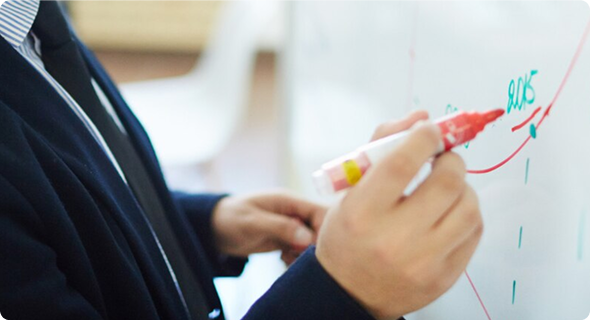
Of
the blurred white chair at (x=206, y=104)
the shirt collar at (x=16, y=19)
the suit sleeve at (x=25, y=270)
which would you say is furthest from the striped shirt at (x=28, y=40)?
the blurred white chair at (x=206, y=104)

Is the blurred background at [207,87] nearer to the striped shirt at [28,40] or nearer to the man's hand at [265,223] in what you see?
the man's hand at [265,223]

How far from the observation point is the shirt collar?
47 centimetres

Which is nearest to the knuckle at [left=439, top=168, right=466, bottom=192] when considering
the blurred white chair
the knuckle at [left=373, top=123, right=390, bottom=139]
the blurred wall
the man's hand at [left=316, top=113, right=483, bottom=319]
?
the man's hand at [left=316, top=113, right=483, bottom=319]

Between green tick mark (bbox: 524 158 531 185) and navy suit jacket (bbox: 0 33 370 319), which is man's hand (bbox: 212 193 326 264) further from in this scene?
green tick mark (bbox: 524 158 531 185)

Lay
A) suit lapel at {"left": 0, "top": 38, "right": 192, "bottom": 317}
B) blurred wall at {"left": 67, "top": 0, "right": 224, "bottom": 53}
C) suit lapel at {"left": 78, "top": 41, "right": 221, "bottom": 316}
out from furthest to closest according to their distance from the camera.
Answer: blurred wall at {"left": 67, "top": 0, "right": 224, "bottom": 53} → suit lapel at {"left": 78, "top": 41, "right": 221, "bottom": 316} → suit lapel at {"left": 0, "top": 38, "right": 192, "bottom": 317}

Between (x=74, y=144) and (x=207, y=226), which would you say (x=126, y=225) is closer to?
(x=74, y=144)

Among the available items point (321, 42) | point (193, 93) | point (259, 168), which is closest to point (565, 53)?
point (321, 42)

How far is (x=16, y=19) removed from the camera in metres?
0.49

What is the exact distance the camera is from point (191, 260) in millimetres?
614

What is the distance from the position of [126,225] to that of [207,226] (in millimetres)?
255

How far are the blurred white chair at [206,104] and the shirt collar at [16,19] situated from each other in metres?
1.23

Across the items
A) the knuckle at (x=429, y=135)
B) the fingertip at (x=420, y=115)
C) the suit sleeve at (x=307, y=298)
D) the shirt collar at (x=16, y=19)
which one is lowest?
the suit sleeve at (x=307, y=298)

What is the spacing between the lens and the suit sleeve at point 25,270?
38 centimetres

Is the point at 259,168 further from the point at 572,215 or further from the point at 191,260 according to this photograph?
the point at 572,215
